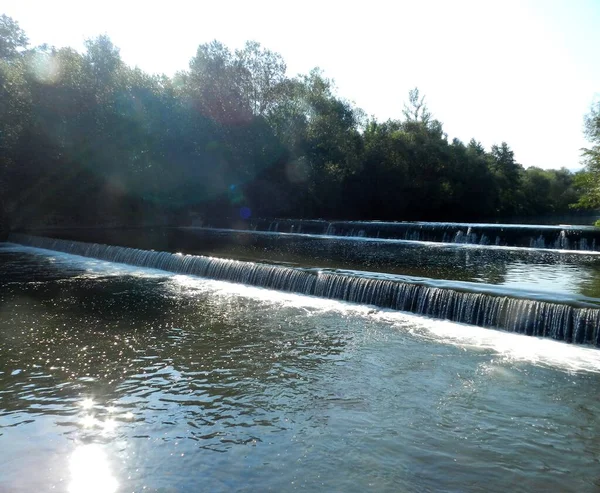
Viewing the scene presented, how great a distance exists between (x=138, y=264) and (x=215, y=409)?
38.7 feet

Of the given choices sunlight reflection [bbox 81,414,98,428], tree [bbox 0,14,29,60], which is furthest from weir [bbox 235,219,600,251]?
tree [bbox 0,14,29,60]

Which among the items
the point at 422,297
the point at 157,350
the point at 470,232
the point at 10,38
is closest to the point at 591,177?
the point at 470,232

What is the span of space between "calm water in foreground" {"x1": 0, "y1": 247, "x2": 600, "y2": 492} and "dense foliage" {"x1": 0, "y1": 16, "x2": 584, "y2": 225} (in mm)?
19475

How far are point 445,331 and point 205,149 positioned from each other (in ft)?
86.3

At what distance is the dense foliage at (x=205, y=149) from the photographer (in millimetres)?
26562

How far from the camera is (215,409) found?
5715mm

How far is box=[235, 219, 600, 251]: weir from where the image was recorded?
18469 millimetres

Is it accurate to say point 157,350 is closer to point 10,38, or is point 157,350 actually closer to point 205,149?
point 205,149

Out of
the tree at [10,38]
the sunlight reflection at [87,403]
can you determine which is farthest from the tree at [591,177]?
the tree at [10,38]

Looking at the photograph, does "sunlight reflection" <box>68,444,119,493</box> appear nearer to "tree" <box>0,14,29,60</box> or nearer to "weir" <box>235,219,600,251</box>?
"weir" <box>235,219,600,251</box>

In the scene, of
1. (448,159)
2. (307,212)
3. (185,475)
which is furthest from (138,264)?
(448,159)

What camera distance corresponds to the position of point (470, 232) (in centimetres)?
2105

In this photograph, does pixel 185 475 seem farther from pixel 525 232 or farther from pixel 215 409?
pixel 525 232

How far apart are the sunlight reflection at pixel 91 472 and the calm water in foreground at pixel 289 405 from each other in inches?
0.7
